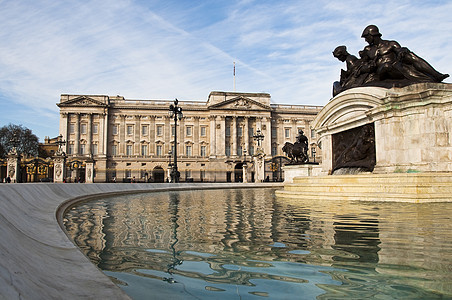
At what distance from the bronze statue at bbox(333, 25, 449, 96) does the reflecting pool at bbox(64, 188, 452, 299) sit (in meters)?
7.12

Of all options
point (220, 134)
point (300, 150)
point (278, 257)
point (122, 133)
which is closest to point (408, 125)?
point (278, 257)

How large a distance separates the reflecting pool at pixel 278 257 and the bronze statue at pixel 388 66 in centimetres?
712

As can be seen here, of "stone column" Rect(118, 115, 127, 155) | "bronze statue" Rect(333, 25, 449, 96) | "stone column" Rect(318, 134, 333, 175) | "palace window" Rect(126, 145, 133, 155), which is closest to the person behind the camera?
"bronze statue" Rect(333, 25, 449, 96)

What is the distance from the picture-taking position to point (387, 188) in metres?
8.66

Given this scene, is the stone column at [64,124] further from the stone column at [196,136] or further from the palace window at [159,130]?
the stone column at [196,136]

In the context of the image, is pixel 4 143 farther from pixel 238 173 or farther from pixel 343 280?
pixel 343 280

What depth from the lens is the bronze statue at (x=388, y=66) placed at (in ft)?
37.0

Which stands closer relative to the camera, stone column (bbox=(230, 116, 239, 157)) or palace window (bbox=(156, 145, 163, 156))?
palace window (bbox=(156, 145, 163, 156))

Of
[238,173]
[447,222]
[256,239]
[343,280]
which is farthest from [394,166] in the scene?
[238,173]

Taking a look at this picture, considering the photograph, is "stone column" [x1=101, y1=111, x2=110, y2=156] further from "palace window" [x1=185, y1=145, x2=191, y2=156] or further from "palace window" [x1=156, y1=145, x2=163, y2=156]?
"palace window" [x1=185, y1=145, x2=191, y2=156]

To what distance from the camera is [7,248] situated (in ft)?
5.74

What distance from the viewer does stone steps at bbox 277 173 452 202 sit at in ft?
25.8

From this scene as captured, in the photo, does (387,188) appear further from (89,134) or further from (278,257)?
(89,134)

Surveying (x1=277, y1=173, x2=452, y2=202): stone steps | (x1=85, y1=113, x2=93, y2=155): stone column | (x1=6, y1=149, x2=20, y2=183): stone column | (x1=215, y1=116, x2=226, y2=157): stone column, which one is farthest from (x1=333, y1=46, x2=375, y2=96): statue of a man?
(x1=85, y1=113, x2=93, y2=155): stone column
